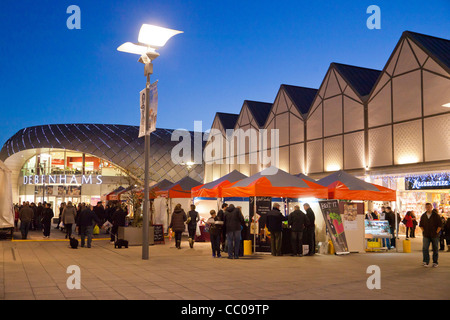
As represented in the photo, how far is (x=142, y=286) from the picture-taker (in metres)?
9.05

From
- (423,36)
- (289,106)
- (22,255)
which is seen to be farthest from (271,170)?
(289,106)

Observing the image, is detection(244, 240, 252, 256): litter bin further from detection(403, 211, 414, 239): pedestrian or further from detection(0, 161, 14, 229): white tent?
detection(403, 211, 414, 239): pedestrian

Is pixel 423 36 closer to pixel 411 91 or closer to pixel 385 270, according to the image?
pixel 411 91

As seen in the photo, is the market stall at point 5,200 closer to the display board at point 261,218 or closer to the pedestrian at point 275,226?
the display board at point 261,218

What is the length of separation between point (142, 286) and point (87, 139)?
191 ft

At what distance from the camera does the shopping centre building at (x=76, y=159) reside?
63094 mm

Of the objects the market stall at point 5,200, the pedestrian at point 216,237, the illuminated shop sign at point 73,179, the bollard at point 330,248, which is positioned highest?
the illuminated shop sign at point 73,179

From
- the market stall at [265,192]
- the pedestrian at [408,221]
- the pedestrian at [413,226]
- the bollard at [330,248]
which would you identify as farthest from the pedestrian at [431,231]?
the pedestrian at [408,221]

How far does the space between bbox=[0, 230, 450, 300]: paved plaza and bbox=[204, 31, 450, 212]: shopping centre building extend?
28.5 feet

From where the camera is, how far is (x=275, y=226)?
15.9 metres

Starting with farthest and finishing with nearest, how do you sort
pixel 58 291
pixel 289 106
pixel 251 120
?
pixel 251 120
pixel 289 106
pixel 58 291

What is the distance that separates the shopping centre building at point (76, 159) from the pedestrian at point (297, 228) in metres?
47.4

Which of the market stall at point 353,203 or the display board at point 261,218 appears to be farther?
the market stall at point 353,203

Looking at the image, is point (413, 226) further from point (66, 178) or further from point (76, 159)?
point (76, 159)
